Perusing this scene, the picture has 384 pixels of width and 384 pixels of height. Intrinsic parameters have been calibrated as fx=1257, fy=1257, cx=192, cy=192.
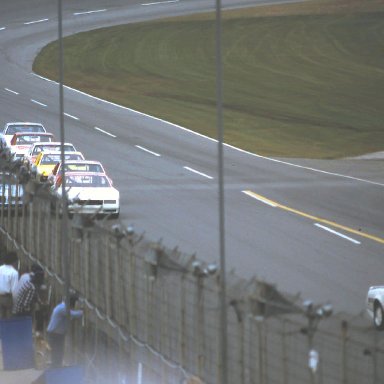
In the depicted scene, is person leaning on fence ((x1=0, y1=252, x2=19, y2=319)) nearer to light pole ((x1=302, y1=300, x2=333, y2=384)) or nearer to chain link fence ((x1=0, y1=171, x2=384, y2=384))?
chain link fence ((x1=0, y1=171, x2=384, y2=384))

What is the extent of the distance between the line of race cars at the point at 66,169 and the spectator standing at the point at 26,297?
538cm

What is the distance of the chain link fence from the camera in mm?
11141

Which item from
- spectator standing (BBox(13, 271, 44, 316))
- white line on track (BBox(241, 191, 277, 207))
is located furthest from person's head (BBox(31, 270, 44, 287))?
Answer: white line on track (BBox(241, 191, 277, 207))

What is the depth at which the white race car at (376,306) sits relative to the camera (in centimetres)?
1985

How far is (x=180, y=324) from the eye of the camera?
45.8ft

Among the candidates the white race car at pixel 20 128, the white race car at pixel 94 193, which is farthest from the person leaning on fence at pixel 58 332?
the white race car at pixel 20 128

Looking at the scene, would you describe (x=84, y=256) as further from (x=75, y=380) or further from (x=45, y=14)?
(x=45, y=14)

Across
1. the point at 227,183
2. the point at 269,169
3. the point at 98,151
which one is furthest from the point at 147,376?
the point at 98,151

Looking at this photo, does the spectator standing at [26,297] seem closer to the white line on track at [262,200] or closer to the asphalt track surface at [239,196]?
the asphalt track surface at [239,196]

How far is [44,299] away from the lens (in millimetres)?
20297

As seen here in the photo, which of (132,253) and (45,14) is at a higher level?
(45,14)

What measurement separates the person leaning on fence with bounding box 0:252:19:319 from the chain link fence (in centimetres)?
77

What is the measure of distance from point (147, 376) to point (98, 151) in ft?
103

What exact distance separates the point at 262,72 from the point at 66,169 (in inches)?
1181
